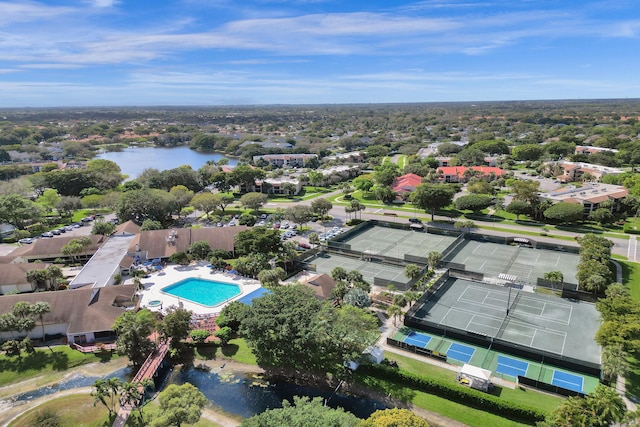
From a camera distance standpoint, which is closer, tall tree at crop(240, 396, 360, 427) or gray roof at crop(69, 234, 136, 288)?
tall tree at crop(240, 396, 360, 427)

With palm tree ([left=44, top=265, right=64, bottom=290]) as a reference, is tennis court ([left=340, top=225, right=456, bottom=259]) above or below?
below

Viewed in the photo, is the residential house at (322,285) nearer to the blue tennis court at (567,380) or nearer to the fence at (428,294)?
the fence at (428,294)

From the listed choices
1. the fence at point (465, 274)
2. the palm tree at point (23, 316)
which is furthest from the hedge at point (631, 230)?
the palm tree at point (23, 316)

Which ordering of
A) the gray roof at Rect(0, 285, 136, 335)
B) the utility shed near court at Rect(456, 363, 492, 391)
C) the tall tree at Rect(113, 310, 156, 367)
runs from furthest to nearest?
the gray roof at Rect(0, 285, 136, 335) → the tall tree at Rect(113, 310, 156, 367) → the utility shed near court at Rect(456, 363, 492, 391)

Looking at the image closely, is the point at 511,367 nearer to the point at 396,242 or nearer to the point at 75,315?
the point at 396,242

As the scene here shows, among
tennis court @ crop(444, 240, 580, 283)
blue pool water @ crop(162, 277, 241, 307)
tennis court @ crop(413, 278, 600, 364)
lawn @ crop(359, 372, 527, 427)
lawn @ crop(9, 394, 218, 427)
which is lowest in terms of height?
lawn @ crop(9, 394, 218, 427)

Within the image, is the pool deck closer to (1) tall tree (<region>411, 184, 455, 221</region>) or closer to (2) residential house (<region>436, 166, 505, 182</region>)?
(1) tall tree (<region>411, 184, 455, 221</region>)

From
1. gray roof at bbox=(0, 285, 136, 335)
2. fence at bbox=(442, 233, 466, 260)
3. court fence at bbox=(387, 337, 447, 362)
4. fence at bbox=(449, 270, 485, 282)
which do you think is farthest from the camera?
fence at bbox=(442, 233, 466, 260)

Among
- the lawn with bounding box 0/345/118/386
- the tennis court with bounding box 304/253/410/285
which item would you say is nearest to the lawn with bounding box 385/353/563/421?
the tennis court with bounding box 304/253/410/285
